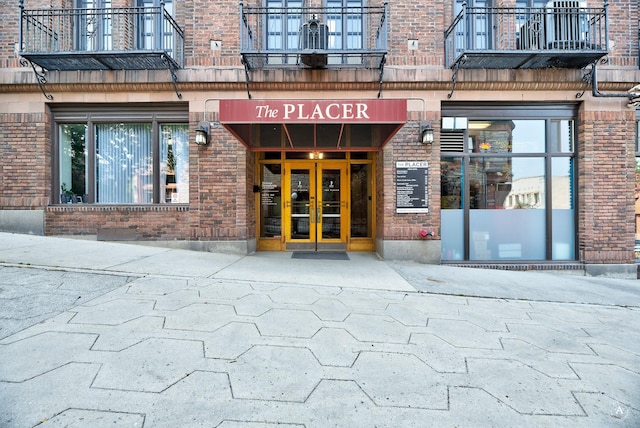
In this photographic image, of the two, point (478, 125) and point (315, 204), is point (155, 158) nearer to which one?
point (315, 204)

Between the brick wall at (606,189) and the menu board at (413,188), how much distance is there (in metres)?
4.02

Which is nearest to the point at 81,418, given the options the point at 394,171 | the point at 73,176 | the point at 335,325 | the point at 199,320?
the point at 199,320

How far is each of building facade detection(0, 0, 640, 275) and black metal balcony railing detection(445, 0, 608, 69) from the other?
5cm

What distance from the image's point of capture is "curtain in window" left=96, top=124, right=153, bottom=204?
26.3 ft

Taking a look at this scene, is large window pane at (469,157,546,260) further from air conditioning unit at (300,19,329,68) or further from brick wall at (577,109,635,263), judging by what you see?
air conditioning unit at (300,19,329,68)

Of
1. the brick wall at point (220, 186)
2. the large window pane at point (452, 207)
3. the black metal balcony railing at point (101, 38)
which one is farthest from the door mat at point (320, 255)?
the black metal balcony railing at point (101, 38)

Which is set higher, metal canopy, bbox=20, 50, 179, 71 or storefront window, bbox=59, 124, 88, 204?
metal canopy, bbox=20, 50, 179, 71

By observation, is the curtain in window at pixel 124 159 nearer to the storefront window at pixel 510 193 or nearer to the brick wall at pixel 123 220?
the brick wall at pixel 123 220

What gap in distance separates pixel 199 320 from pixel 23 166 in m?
7.85

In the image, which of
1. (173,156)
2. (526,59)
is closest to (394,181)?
(526,59)

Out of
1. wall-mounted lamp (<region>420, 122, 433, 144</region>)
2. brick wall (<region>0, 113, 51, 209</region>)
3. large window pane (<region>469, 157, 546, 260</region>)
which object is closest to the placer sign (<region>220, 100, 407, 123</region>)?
wall-mounted lamp (<region>420, 122, 433, 144</region>)

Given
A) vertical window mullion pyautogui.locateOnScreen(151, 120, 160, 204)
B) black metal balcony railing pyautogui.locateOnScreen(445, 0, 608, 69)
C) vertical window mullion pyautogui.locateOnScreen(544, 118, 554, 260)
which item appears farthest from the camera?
vertical window mullion pyautogui.locateOnScreen(151, 120, 160, 204)

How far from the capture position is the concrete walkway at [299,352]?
210cm

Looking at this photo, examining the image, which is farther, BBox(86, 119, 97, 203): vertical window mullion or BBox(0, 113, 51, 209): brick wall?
BBox(86, 119, 97, 203): vertical window mullion
